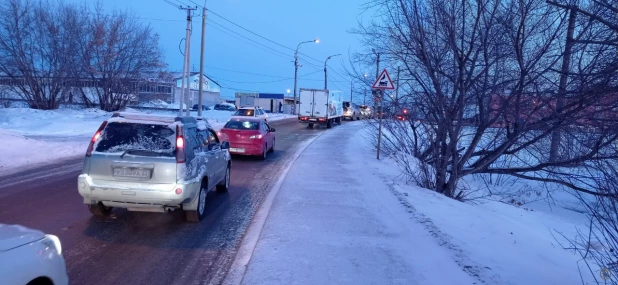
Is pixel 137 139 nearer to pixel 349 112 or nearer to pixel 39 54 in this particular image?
pixel 39 54

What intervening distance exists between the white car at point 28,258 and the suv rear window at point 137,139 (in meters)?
3.57

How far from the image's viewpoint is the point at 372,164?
1648 cm

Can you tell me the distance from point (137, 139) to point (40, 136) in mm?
16442

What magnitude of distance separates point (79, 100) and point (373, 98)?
3288 cm

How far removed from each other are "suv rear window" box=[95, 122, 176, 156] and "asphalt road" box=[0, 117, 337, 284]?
3.83 feet

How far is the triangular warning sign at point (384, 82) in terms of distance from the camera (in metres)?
14.9

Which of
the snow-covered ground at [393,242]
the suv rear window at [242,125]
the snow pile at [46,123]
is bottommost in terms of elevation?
the snow-covered ground at [393,242]

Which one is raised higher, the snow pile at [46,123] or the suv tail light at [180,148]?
the suv tail light at [180,148]

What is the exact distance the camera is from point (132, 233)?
286 inches

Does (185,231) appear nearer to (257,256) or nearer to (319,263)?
(257,256)

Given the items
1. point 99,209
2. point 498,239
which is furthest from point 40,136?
point 498,239

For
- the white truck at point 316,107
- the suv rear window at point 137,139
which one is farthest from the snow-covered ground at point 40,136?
the white truck at point 316,107

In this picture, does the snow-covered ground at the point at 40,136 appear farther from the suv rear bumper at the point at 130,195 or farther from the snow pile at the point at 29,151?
the suv rear bumper at the point at 130,195

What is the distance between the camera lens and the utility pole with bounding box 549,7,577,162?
22.1 ft
